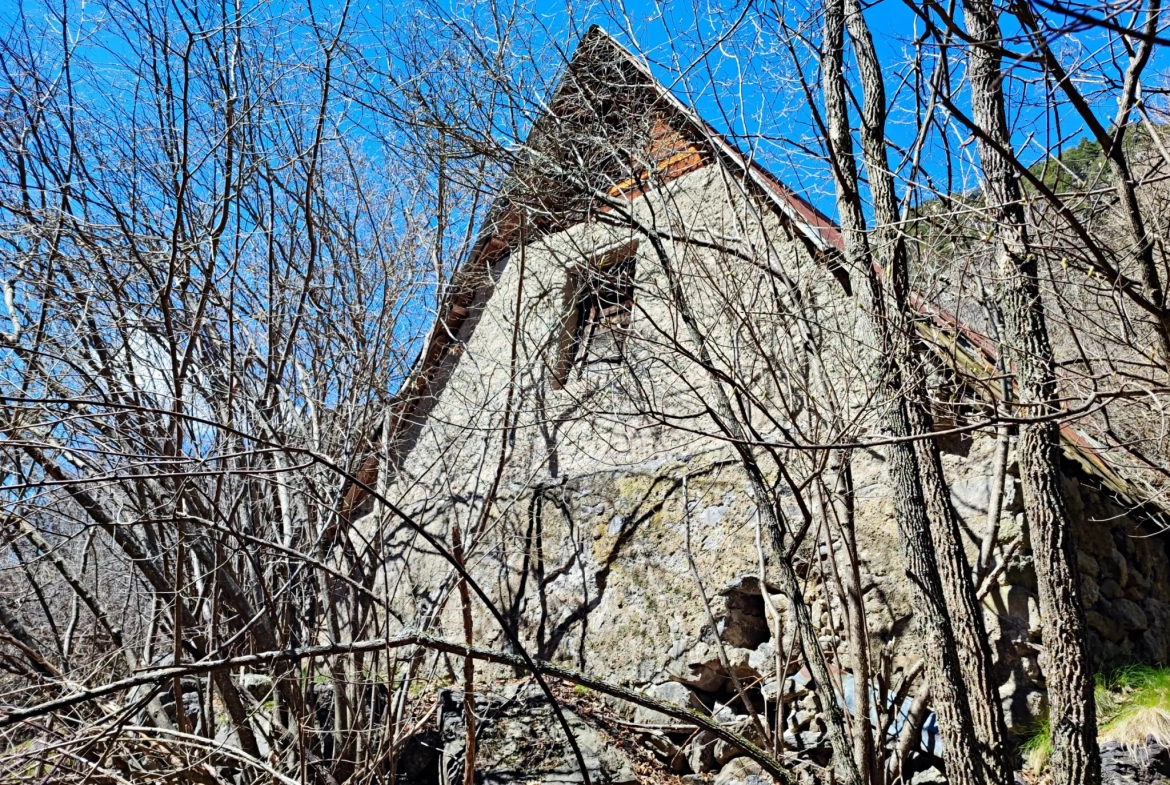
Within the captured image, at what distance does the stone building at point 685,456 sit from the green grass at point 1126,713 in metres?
0.15

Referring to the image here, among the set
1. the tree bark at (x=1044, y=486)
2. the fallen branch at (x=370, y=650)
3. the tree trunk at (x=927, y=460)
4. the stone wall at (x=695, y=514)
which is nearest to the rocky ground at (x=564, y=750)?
the stone wall at (x=695, y=514)

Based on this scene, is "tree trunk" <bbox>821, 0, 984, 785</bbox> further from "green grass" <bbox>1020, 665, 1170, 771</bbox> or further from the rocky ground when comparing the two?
the rocky ground

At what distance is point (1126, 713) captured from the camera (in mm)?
4344

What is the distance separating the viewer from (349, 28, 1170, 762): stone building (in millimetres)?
4520

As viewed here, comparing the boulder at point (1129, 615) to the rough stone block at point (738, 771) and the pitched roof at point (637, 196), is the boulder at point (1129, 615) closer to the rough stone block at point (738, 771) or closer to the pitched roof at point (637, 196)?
the pitched roof at point (637, 196)

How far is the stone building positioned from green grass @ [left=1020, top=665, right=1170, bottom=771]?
146 mm

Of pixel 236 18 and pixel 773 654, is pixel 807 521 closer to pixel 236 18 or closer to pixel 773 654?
pixel 773 654

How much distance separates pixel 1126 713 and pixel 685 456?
2.94m

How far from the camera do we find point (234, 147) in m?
5.31

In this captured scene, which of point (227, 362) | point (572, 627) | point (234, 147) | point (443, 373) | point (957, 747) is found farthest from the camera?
point (443, 373)

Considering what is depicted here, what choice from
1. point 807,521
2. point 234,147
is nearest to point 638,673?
point 807,521

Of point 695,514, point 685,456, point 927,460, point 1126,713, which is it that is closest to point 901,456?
Answer: point 927,460

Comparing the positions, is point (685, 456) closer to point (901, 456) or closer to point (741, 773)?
point (741, 773)

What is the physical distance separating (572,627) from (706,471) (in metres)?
1.50
